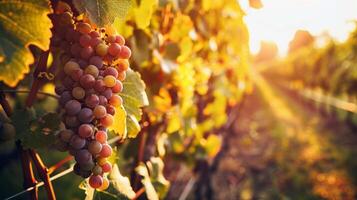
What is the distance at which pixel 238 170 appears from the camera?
21.4ft

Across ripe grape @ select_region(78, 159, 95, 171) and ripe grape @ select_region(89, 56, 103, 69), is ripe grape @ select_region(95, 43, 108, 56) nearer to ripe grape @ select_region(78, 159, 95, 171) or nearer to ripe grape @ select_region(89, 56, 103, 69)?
ripe grape @ select_region(89, 56, 103, 69)

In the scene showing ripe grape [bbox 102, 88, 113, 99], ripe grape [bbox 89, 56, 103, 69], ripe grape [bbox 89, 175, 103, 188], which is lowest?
ripe grape [bbox 89, 175, 103, 188]

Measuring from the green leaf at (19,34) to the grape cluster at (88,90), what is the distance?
6.2 inches

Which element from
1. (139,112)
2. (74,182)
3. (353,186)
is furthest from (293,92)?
(139,112)

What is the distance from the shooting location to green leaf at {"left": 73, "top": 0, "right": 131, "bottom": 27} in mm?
1043

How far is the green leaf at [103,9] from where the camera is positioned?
3.42 feet

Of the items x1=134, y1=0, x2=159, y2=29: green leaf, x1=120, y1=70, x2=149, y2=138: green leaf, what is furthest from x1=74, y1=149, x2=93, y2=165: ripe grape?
x1=134, y1=0, x2=159, y2=29: green leaf

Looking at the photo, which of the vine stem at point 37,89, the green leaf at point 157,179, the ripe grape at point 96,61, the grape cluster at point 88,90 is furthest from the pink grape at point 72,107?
the green leaf at point 157,179

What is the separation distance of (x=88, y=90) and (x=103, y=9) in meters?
0.21

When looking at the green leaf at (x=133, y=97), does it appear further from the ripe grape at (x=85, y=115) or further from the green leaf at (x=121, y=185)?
the ripe grape at (x=85, y=115)

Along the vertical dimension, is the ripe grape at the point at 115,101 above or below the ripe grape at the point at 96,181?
above

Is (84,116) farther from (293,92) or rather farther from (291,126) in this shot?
(293,92)

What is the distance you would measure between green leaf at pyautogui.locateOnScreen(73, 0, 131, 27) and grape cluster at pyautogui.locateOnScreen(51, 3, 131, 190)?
0.05m

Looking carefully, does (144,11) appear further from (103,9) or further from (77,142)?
(77,142)
